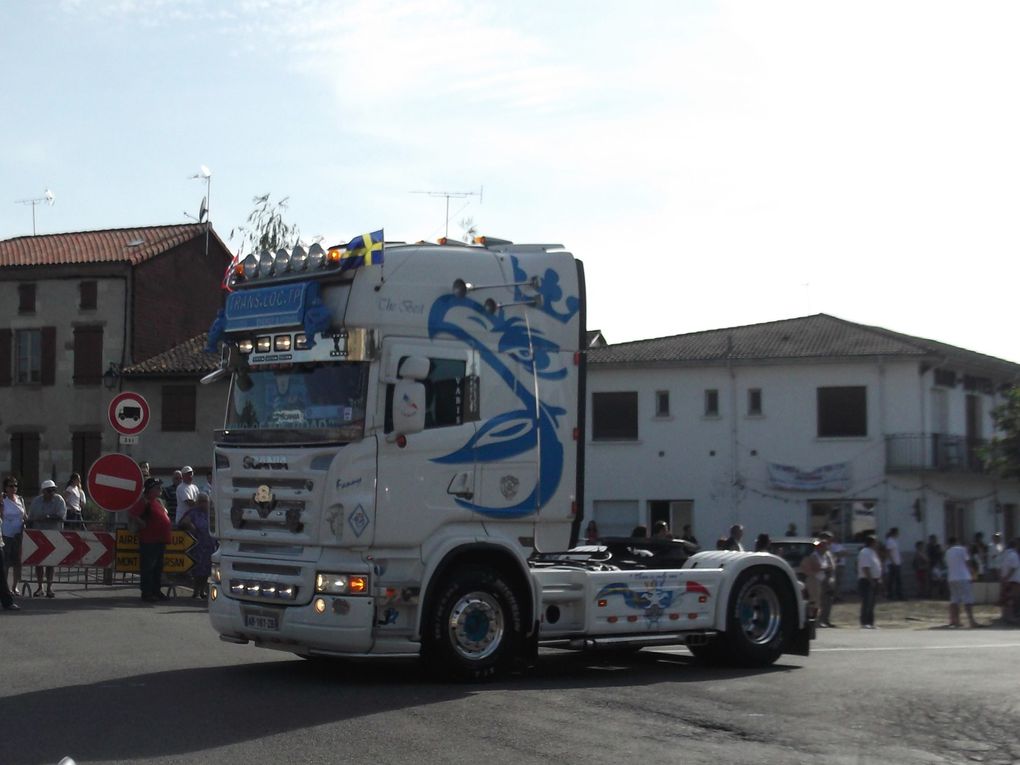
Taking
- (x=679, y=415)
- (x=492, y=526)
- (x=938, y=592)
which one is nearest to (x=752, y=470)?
(x=679, y=415)

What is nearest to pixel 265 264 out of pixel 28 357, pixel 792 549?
pixel 792 549

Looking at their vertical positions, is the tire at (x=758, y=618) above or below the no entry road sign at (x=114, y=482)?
below

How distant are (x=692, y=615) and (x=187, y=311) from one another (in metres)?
44.5

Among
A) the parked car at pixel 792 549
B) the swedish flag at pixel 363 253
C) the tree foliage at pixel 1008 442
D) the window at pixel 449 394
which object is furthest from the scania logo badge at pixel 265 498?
the tree foliage at pixel 1008 442

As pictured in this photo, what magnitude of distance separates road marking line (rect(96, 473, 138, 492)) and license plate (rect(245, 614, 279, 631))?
8683 millimetres

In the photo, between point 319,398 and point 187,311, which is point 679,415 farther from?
point 319,398

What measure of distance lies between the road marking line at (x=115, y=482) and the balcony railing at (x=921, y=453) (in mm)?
29385

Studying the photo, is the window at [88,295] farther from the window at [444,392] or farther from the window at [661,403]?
the window at [444,392]

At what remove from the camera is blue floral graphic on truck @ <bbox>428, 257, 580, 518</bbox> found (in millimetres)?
11953

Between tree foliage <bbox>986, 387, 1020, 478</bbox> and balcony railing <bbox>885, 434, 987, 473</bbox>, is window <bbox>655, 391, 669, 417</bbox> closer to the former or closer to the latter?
balcony railing <bbox>885, 434, 987, 473</bbox>

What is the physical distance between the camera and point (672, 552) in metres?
13.7

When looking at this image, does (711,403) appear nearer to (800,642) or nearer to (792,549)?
(792,549)

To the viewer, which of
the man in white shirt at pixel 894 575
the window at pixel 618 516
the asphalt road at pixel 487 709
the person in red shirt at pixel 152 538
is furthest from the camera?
the window at pixel 618 516

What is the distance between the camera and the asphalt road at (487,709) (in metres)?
8.74
